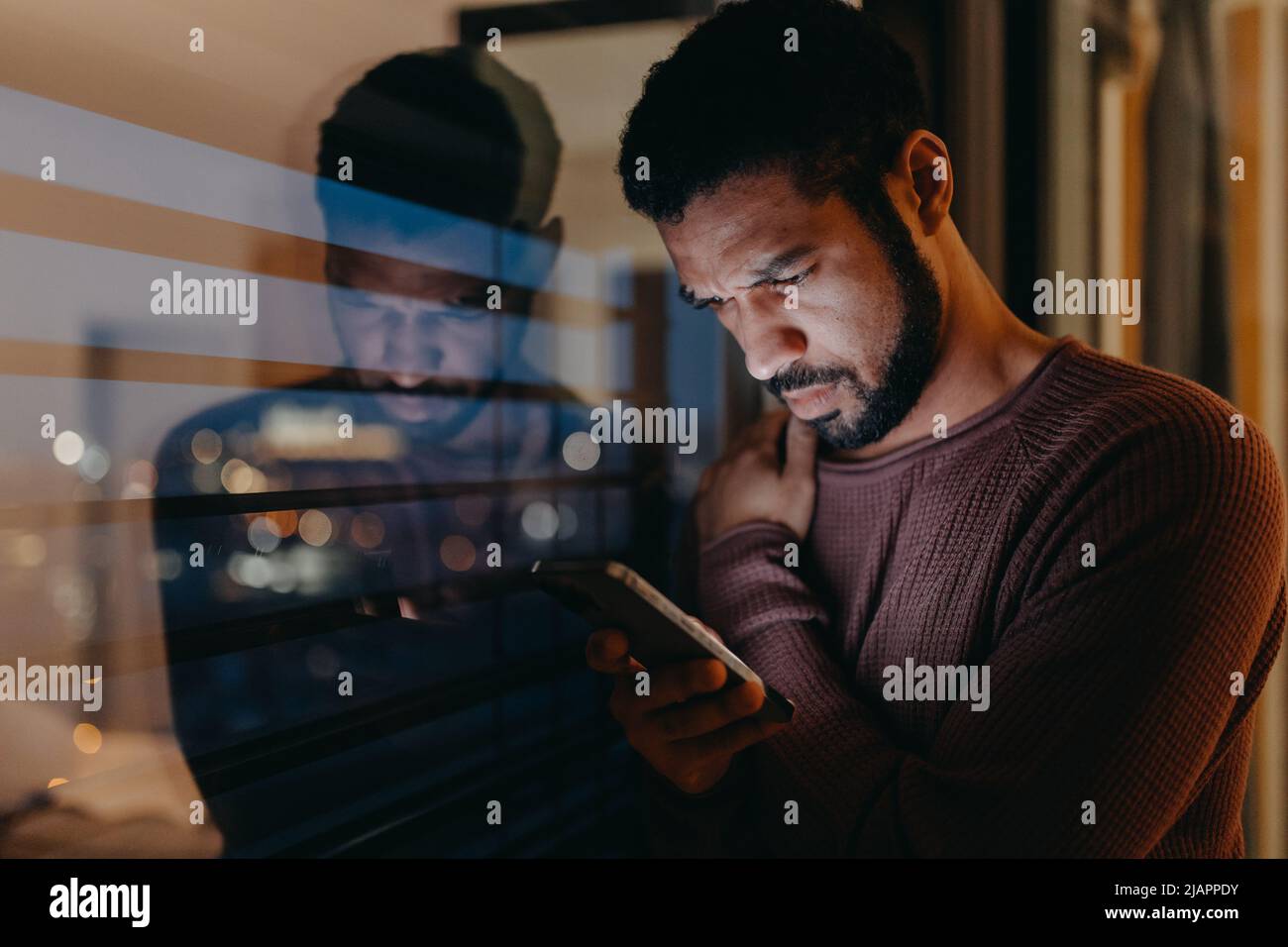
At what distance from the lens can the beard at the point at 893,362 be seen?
0.98 metres

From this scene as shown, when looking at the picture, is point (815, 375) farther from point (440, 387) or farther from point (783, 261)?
point (440, 387)

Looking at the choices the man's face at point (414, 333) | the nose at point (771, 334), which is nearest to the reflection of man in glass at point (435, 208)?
the man's face at point (414, 333)

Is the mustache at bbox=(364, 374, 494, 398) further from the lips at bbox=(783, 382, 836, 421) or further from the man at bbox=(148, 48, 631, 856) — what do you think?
the lips at bbox=(783, 382, 836, 421)

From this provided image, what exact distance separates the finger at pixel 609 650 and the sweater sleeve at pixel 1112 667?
31 cm

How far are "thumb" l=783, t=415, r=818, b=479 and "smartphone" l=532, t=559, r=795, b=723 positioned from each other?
0.39 m

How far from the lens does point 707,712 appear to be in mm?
885

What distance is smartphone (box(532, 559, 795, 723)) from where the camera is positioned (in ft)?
2.46

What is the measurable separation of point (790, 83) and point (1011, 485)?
1.84 feet

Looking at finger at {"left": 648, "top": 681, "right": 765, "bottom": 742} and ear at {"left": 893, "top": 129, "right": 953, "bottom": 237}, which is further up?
ear at {"left": 893, "top": 129, "right": 953, "bottom": 237}

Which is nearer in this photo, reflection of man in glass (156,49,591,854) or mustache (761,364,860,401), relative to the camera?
reflection of man in glass (156,49,591,854)

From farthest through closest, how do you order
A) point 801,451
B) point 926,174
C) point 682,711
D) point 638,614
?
point 801,451 → point 926,174 → point 682,711 → point 638,614

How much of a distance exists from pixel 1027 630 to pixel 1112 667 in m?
0.09

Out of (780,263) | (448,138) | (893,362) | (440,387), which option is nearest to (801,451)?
(893,362)

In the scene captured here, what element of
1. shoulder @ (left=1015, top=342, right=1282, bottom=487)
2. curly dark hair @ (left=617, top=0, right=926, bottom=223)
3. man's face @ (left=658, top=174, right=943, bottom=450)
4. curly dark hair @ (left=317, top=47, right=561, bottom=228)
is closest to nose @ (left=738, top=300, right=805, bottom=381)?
man's face @ (left=658, top=174, right=943, bottom=450)
